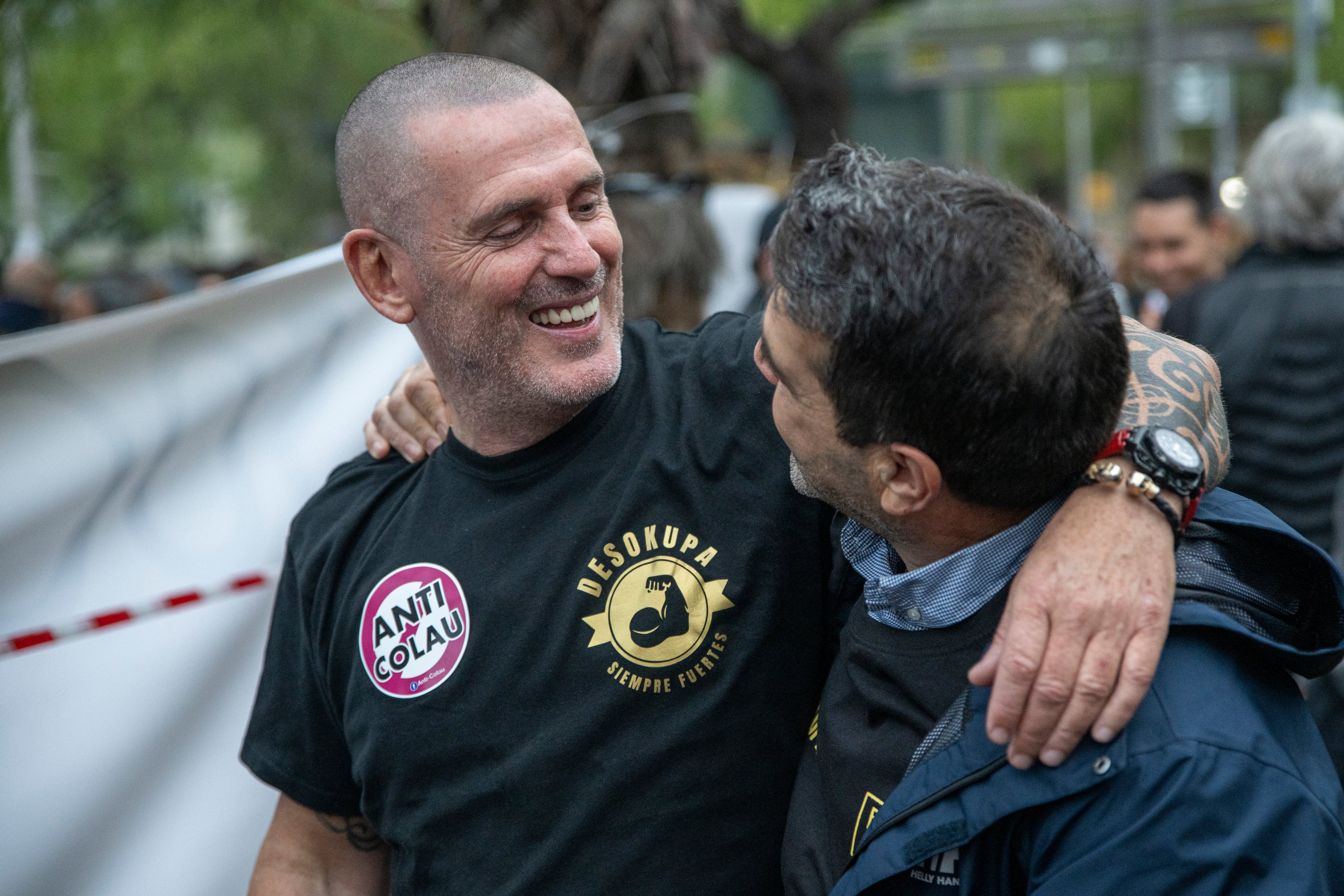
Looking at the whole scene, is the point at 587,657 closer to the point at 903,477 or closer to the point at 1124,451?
the point at 903,477

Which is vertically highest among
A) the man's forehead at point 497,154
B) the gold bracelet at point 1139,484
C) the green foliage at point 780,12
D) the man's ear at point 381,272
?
the man's forehead at point 497,154

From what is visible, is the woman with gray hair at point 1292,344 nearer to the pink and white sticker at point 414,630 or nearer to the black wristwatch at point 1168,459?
the black wristwatch at point 1168,459

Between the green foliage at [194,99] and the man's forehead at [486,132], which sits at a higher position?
the man's forehead at [486,132]

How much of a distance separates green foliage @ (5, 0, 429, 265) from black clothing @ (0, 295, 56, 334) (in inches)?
50.5

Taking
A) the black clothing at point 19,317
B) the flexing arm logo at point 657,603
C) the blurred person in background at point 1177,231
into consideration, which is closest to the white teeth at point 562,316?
the flexing arm logo at point 657,603

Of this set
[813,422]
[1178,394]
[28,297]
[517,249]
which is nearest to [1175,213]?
[1178,394]

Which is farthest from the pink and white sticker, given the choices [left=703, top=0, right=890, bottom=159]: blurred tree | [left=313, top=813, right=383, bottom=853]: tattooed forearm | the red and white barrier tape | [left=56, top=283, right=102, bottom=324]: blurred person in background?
[left=703, top=0, right=890, bottom=159]: blurred tree

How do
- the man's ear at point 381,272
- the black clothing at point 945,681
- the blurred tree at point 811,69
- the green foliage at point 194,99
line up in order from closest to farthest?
the black clothing at point 945,681 → the man's ear at point 381,272 → the green foliage at point 194,99 → the blurred tree at point 811,69

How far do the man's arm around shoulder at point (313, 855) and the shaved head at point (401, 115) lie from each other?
1.09 metres

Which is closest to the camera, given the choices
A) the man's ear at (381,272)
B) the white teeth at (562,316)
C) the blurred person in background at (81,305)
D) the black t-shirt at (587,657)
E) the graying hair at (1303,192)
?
the black t-shirt at (587,657)

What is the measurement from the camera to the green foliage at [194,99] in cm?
807

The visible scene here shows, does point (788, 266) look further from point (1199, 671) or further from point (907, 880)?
point (907, 880)

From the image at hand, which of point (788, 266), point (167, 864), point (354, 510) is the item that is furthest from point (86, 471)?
point (788, 266)

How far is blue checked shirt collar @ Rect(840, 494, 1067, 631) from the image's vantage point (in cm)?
158
